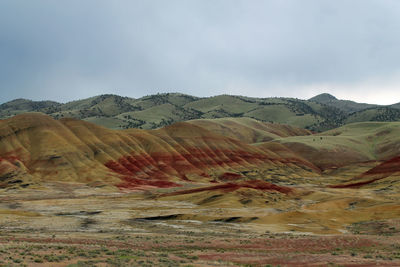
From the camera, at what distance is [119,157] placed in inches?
6294

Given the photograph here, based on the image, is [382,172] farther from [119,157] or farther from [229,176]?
[119,157]

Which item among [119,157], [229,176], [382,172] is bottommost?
[229,176]

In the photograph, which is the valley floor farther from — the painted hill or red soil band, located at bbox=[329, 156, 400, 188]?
the painted hill

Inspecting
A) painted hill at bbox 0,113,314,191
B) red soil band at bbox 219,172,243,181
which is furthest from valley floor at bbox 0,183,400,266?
red soil band at bbox 219,172,243,181

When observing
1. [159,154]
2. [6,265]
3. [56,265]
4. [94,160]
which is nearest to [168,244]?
[56,265]

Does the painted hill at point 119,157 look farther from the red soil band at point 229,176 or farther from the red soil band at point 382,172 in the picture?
the red soil band at point 382,172

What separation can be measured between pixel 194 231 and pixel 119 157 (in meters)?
110

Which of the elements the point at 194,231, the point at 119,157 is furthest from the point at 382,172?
the point at 194,231

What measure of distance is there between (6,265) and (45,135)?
14465cm

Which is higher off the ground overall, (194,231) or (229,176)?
(229,176)

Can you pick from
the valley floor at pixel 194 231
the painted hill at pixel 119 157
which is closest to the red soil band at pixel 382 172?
the valley floor at pixel 194 231

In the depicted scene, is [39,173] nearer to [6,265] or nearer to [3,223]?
[3,223]

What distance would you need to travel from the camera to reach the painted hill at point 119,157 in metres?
137

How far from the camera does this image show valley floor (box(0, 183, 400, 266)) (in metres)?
31.1
